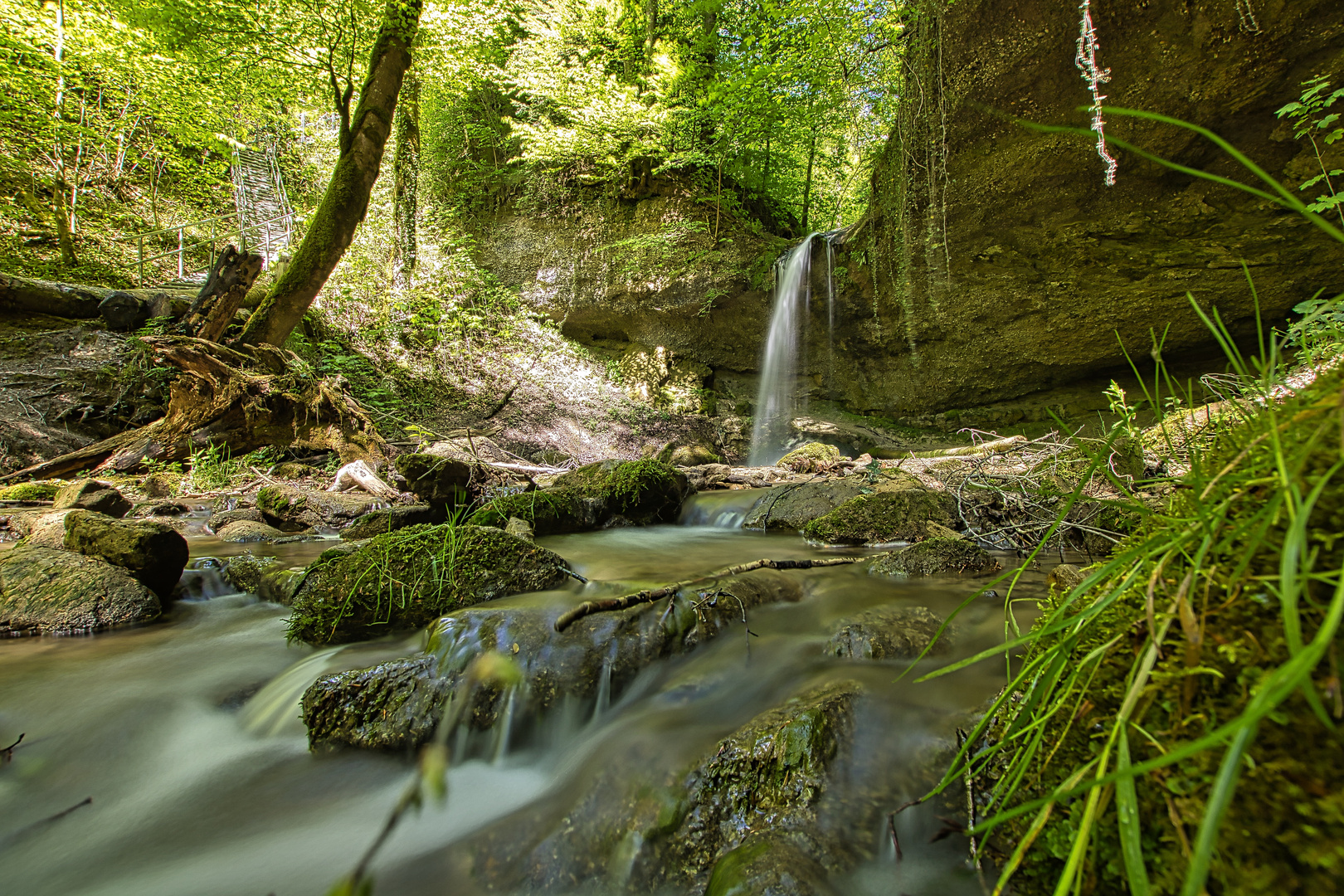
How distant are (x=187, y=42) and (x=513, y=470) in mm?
9262

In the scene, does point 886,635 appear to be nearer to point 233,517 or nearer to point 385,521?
point 385,521

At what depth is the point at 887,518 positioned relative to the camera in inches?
175

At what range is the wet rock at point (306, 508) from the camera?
5.14 meters

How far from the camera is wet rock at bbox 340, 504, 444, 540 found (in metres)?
4.25

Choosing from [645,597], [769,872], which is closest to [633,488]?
[645,597]

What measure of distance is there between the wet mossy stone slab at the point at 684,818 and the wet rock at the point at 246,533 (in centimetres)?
427

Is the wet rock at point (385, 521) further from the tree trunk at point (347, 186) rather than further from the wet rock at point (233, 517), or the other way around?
the tree trunk at point (347, 186)

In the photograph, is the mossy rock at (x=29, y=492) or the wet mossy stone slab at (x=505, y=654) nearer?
the wet mossy stone slab at (x=505, y=654)

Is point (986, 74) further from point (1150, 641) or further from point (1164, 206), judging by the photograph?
point (1150, 641)

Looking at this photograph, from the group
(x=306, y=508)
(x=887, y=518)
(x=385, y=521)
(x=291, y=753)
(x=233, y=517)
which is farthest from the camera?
(x=306, y=508)

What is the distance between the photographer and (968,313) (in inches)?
370

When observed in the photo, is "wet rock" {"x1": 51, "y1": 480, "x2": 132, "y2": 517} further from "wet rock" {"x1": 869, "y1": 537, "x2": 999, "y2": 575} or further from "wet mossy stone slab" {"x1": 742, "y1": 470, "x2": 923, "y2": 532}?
"wet rock" {"x1": 869, "y1": 537, "x2": 999, "y2": 575}

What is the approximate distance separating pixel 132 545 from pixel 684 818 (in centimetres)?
349

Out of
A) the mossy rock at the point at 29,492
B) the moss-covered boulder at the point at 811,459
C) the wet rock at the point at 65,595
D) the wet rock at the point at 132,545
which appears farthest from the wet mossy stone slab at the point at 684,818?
the moss-covered boulder at the point at 811,459
